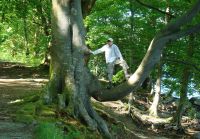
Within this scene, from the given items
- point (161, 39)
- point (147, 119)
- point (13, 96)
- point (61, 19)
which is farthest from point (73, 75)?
point (147, 119)

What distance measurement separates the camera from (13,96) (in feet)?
48.9

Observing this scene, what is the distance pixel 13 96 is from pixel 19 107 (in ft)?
9.92

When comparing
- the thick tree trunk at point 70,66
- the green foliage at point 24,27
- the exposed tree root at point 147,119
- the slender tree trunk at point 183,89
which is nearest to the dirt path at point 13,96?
the thick tree trunk at point 70,66

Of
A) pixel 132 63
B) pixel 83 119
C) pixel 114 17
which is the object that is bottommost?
pixel 83 119

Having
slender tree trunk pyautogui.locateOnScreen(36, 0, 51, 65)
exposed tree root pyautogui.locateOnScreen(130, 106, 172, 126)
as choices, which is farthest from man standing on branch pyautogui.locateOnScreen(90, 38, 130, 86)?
slender tree trunk pyautogui.locateOnScreen(36, 0, 51, 65)

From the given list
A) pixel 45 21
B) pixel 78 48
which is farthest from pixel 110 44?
pixel 45 21

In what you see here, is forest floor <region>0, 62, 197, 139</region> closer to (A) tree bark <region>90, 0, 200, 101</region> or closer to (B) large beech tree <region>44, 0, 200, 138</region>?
(B) large beech tree <region>44, 0, 200, 138</region>

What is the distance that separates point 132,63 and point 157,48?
33.7ft

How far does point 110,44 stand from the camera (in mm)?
12844

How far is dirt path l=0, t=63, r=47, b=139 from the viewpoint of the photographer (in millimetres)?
9325

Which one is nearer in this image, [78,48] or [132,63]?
[78,48]

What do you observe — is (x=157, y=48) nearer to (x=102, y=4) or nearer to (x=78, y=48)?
(x=78, y=48)

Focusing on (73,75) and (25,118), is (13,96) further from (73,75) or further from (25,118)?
(25,118)

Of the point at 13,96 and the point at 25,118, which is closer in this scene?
the point at 25,118
